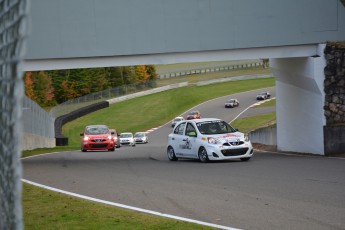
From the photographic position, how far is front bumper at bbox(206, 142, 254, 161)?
2275cm

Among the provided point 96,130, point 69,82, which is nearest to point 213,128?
point 96,130

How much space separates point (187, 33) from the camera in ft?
83.6

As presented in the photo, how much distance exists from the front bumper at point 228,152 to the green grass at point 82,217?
1068 centimetres

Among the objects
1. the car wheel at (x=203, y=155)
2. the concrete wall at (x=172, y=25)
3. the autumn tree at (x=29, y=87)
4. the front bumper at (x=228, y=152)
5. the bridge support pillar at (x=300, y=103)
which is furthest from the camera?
the autumn tree at (x=29, y=87)

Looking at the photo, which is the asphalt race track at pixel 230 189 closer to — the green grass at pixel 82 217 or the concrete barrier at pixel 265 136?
the green grass at pixel 82 217

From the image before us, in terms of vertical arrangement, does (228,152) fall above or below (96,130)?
below

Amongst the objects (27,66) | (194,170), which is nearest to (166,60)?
(27,66)

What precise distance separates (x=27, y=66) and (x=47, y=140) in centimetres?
2570

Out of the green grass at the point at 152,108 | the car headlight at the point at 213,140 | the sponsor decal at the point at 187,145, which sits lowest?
the sponsor decal at the point at 187,145

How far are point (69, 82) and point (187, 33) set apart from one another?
256 ft

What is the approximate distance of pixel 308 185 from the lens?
14352 millimetres

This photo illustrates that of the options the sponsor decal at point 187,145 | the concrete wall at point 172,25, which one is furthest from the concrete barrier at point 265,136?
the sponsor decal at point 187,145

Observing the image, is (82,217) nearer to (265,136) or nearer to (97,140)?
(265,136)

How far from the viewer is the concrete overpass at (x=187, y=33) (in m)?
24.8
